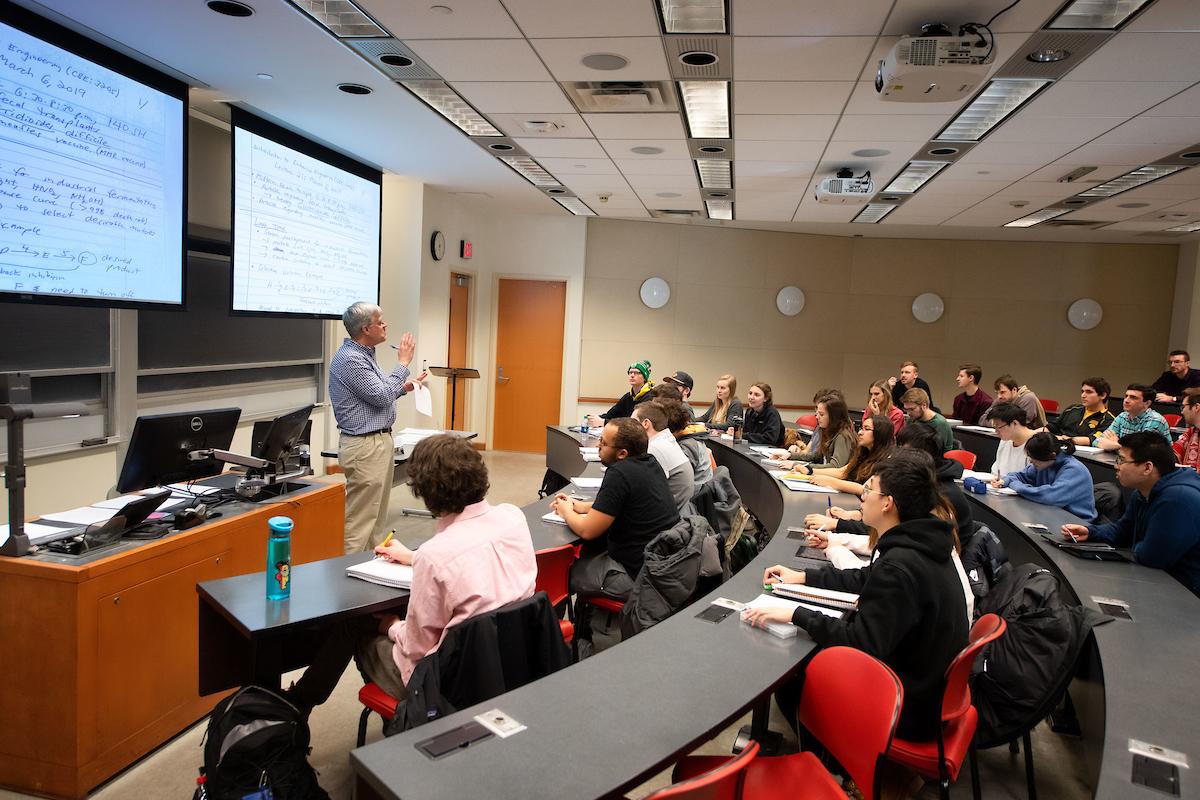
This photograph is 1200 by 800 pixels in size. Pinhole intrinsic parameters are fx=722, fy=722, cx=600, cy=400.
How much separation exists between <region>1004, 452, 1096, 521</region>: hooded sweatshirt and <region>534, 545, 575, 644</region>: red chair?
3.00m

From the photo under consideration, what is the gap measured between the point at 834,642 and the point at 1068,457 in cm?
309

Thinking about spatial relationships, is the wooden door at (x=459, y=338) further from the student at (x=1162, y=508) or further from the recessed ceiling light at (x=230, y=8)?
the student at (x=1162, y=508)

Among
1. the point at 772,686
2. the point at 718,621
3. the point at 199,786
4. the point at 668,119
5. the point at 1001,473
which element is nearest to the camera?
the point at 772,686

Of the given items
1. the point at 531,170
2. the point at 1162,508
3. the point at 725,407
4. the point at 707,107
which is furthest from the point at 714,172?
the point at 1162,508

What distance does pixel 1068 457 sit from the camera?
Result: 4293 millimetres

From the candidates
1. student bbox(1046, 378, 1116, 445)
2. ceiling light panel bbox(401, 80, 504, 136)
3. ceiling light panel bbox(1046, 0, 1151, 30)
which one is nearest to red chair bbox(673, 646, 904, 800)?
ceiling light panel bbox(1046, 0, 1151, 30)

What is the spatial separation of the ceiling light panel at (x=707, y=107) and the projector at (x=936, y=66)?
3.16 feet

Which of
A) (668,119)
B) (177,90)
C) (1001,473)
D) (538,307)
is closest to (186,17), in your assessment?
(177,90)

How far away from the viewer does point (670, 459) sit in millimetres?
3840

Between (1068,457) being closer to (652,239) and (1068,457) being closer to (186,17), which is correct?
(186,17)

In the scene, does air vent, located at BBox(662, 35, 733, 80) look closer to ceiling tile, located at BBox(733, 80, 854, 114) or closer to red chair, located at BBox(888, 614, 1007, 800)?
ceiling tile, located at BBox(733, 80, 854, 114)

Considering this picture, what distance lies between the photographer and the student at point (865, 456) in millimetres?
4160

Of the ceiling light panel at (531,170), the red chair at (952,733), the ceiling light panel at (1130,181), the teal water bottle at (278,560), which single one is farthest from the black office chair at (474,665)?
the ceiling light panel at (1130,181)

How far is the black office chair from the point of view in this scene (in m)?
1.87
